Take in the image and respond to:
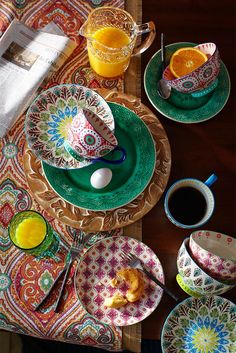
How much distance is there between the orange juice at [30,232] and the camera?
989 millimetres

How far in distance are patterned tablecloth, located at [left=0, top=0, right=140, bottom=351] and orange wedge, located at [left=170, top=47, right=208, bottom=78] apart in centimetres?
14

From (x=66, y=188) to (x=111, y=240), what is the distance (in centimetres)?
15

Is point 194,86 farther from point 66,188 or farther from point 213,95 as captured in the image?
point 66,188

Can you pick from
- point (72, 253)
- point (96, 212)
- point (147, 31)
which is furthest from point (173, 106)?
point (72, 253)

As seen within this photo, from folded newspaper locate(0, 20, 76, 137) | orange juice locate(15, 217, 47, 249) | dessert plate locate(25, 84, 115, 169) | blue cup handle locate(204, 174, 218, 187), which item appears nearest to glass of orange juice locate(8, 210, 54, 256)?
orange juice locate(15, 217, 47, 249)

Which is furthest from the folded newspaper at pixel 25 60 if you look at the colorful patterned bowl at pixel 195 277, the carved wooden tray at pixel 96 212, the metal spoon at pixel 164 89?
the colorful patterned bowl at pixel 195 277

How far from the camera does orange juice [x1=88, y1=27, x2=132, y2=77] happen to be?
104cm

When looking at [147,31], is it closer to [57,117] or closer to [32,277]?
[57,117]

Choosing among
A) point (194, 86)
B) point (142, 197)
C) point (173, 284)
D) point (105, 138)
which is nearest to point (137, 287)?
point (173, 284)

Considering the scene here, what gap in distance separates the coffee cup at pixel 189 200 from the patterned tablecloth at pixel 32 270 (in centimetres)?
14

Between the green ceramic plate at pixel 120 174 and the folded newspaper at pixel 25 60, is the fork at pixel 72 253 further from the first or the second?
the folded newspaper at pixel 25 60

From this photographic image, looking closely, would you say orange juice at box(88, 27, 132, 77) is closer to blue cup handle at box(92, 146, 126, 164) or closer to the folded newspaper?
the folded newspaper

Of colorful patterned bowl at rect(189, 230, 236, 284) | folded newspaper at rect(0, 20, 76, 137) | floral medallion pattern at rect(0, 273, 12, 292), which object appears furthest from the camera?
folded newspaper at rect(0, 20, 76, 137)

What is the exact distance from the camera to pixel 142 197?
39.9 inches
